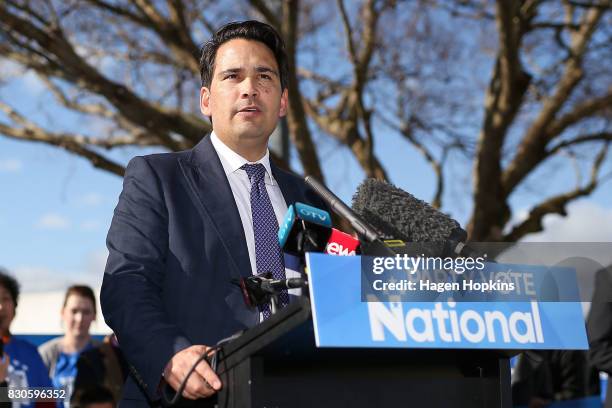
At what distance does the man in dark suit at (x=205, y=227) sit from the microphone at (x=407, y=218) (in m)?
0.52

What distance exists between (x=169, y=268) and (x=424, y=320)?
0.97 metres

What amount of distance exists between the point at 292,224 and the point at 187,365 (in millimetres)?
477

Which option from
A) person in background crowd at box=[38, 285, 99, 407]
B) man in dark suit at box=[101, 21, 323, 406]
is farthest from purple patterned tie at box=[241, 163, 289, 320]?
person in background crowd at box=[38, 285, 99, 407]

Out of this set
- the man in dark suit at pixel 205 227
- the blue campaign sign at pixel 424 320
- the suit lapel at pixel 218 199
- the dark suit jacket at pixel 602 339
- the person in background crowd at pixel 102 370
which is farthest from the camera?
the person in background crowd at pixel 102 370

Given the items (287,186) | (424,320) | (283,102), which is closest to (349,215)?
(424,320)

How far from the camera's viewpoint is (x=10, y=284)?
21.5 ft

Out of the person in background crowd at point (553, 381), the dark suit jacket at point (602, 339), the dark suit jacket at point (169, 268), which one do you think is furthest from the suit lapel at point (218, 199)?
the person in background crowd at point (553, 381)

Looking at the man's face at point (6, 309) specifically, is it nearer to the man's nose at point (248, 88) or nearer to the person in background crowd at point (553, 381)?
the man's nose at point (248, 88)

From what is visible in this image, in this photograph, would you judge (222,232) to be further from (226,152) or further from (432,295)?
(432,295)

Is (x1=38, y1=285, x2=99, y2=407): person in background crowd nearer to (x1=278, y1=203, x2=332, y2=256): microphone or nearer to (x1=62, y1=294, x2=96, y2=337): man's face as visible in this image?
(x1=62, y1=294, x2=96, y2=337): man's face

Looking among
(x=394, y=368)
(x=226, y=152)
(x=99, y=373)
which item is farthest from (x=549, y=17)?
(x=394, y=368)

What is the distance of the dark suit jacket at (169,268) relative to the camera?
257 cm

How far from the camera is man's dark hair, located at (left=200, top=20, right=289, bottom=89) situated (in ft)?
A: 10.7

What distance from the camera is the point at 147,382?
2.52 m
